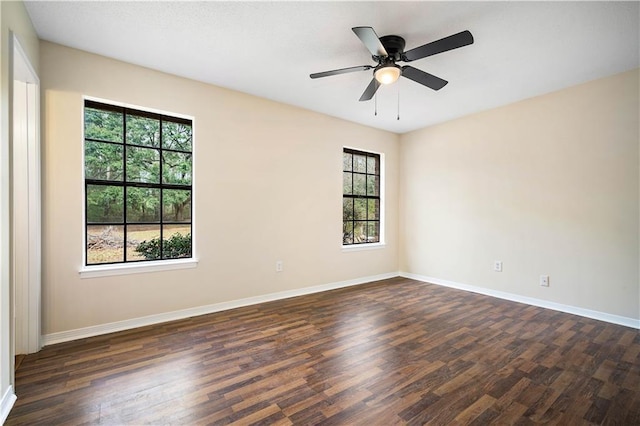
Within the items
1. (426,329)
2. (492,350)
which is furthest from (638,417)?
(426,329)

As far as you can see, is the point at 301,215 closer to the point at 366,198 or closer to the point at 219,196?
the point at 219,196

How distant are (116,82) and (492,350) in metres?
4.38

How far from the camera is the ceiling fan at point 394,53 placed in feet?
6.89

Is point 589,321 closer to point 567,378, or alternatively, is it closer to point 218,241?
point 567,378

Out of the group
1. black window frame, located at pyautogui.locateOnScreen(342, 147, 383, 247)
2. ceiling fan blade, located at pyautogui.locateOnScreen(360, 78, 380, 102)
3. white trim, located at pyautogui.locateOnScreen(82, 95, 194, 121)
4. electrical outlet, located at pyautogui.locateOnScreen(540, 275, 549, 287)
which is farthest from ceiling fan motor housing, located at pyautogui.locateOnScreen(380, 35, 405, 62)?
electrical outlet, located at pyautogui.locateOnScreen(540, 275, 549, 287)

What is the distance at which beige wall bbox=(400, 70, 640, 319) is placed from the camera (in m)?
3.27

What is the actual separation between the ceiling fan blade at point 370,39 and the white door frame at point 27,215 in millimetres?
2588

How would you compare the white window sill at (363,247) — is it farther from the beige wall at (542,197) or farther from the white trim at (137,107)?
the white trim at (137,107)

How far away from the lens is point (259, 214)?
155 inches

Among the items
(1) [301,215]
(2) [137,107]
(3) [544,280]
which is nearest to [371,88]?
(1) [301,215]

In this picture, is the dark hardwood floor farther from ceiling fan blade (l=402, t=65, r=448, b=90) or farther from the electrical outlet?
ceiling fan blade (l=402, t=65, r=448, b=90)

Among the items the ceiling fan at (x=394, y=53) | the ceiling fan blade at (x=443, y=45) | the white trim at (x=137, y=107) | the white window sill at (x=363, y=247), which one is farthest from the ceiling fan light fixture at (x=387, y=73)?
the white window sill at (x=363, y=247)

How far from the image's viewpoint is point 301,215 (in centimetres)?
438

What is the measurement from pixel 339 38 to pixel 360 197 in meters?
3.02
